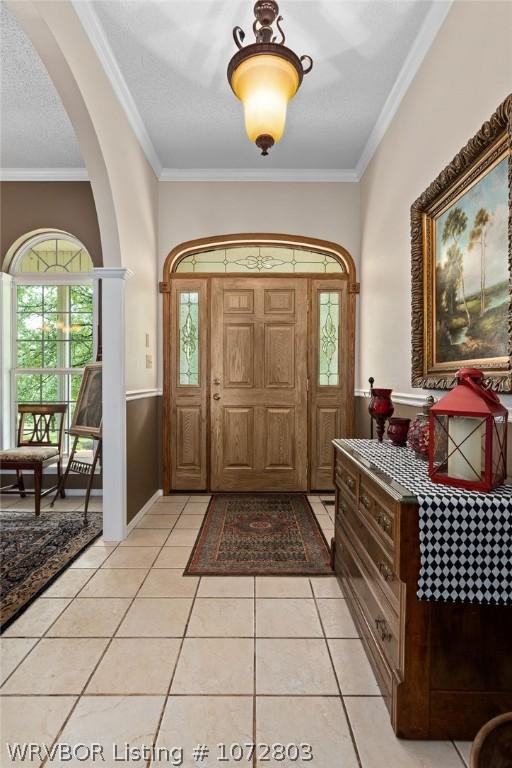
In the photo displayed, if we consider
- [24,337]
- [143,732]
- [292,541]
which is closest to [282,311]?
[292,541]

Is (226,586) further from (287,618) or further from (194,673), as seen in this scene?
(194,673)

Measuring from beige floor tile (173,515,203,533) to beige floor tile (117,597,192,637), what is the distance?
1.06 metres

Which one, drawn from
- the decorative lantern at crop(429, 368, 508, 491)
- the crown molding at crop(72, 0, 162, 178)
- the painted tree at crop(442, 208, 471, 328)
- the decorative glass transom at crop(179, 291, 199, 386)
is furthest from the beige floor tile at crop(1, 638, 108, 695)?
the crown molding at crop(72, 0, 162, 178)

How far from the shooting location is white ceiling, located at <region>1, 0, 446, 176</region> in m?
2.45

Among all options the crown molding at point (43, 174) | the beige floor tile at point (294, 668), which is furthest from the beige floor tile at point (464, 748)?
the crown molding at point (43, 174)

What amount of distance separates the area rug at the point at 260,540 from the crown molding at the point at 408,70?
3.15m

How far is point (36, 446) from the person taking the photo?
4086mm

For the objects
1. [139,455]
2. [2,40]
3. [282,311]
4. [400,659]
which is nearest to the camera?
[400,659]

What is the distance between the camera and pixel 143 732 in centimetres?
147

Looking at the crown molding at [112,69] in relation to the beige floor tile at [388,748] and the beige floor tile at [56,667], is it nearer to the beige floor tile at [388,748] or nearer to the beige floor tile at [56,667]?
the beige floor tile at [56,667]

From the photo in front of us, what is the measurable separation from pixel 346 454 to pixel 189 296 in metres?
2.73

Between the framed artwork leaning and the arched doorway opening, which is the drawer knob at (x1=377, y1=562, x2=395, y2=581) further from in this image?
the arched doorway opening

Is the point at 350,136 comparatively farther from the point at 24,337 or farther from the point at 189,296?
the point at 24,337

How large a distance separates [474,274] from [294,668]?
187 cm
